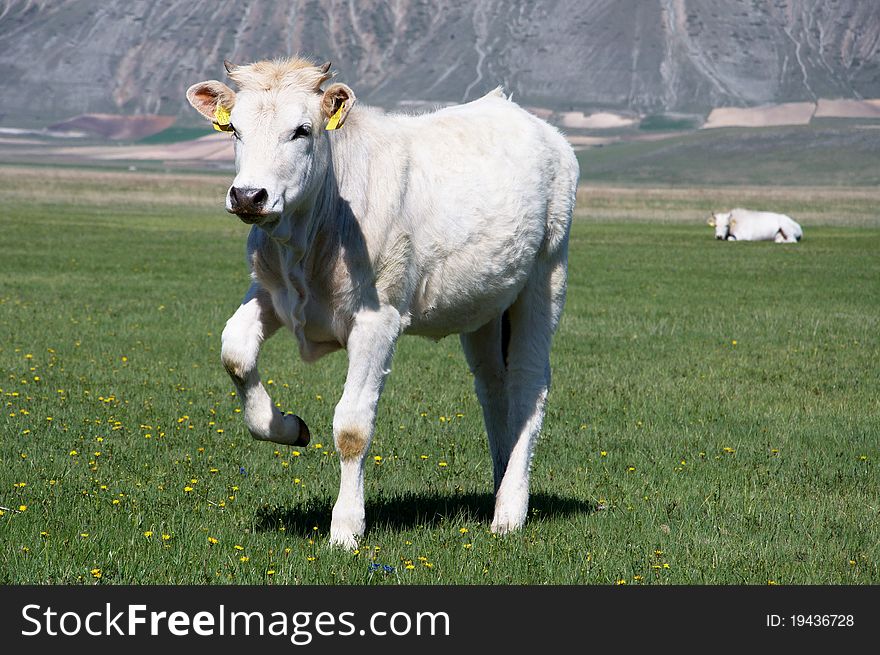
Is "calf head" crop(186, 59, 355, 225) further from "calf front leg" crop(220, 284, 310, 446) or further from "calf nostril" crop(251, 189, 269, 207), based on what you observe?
"calf front leg" crop(220, 284, 310, 446)

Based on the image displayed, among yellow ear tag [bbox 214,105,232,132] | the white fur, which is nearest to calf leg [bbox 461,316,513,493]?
the white fur

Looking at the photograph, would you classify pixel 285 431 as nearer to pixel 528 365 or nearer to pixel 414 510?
pixel 414 510

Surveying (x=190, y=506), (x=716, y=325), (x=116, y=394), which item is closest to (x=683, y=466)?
(x=190, y=506)

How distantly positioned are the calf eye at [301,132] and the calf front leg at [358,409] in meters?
1.11

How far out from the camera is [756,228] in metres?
47.8

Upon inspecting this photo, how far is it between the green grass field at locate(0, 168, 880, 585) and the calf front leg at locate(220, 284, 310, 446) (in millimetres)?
670

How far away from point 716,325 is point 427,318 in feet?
45.2

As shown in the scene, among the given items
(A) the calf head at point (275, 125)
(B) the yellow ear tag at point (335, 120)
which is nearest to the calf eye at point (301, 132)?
(A) the calf head at point (275, 125)

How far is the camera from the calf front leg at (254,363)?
7.14m

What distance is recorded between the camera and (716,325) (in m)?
20.8

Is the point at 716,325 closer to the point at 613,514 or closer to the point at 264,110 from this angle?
the point at 613,514

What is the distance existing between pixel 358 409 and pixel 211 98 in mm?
1945

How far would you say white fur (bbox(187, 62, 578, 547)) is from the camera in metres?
6.96

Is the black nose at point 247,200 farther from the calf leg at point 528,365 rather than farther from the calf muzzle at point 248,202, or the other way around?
the calf leg at point 528,365
